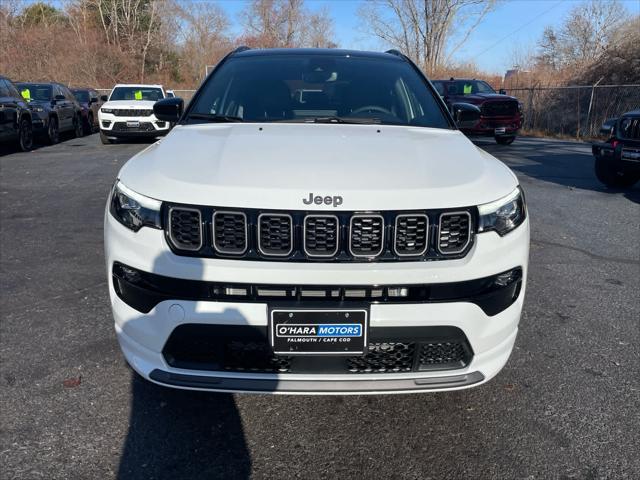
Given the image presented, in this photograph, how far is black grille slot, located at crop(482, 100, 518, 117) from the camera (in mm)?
15695

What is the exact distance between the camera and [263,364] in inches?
86.7

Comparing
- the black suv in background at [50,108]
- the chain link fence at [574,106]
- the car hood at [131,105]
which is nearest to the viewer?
the black suv in background at [50,108]

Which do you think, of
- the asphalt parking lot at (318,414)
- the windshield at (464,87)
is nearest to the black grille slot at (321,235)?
the asphalt parking lot at (318,414)

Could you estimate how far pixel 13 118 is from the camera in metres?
12.4

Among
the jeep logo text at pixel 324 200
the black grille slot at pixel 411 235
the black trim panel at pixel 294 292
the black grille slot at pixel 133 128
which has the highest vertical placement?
the jeep logo text at pixel 324 200

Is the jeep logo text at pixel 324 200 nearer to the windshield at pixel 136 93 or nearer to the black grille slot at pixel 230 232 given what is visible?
the black grille slot at pixel 230 232

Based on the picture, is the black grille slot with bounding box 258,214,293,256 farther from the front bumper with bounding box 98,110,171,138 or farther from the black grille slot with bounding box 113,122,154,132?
the black grille slot with bounding box 113,122,154,132

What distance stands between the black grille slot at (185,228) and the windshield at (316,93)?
4.16 feet

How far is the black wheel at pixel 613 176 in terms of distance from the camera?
8703 millimetres

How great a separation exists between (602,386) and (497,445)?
87 cm

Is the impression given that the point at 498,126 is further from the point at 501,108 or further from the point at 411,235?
the point at 411,235

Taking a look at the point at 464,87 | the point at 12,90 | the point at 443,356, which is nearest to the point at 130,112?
the point at 12,90

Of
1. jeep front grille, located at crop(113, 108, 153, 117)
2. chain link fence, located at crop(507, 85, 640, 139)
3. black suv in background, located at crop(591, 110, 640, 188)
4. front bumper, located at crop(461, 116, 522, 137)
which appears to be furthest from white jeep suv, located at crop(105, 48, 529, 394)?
chain link fence, located at crop(507, 85, 640, 139)

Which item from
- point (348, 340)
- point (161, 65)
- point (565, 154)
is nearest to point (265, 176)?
point (348, 340)
